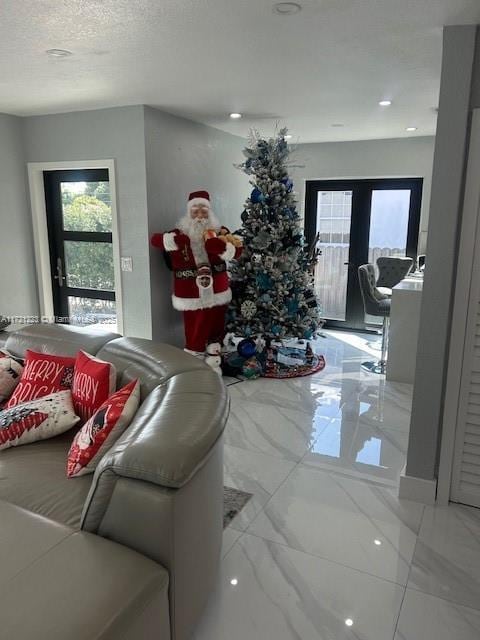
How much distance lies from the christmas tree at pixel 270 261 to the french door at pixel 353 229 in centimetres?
178

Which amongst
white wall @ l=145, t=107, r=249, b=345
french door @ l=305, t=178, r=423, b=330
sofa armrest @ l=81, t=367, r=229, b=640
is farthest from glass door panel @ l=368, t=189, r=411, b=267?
sofa armrest @ l=81, t=367, r=229, b=640

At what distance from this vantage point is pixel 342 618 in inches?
74.6

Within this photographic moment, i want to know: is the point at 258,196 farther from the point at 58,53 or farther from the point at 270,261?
the point at 58,53

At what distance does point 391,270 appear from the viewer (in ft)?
18.8

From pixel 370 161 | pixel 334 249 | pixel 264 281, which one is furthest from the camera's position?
pixel 334 249

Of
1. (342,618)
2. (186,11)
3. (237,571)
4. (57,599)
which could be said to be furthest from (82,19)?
(342,618)

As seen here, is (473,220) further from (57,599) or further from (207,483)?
(57,599)

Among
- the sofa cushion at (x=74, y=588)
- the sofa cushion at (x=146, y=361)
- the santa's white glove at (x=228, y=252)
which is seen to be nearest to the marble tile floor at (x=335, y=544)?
the sofa cushion at (x=74, y=588)

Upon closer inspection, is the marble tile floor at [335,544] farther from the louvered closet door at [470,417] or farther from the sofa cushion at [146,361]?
the sofa cushion at [146,361]

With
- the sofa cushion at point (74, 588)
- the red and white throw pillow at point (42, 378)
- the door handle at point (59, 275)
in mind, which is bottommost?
the sofa cushion at point (74, 588)

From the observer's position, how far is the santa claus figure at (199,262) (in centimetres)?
442

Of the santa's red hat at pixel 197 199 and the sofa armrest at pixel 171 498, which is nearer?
the sofa armrest at pixel 171 498

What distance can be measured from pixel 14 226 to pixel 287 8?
3663 millimetres

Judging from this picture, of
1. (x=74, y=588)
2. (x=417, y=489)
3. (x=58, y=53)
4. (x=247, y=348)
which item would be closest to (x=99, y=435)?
(x=74, y=588)
